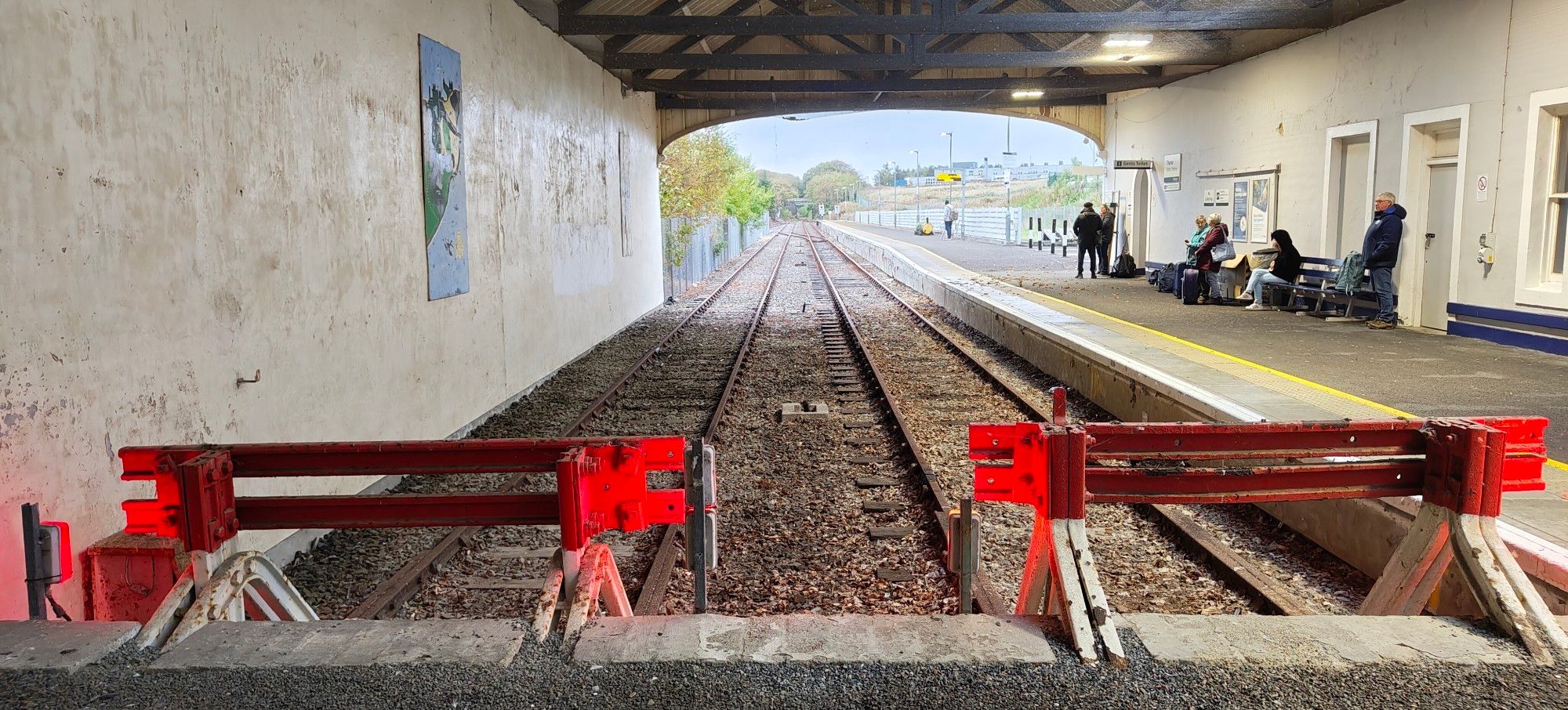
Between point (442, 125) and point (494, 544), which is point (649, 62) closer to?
point (442, 125)

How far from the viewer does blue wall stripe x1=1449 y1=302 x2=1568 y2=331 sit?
9.86m

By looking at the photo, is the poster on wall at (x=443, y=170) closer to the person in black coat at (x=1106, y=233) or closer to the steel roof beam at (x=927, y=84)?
the steel roof beam at (x=927, y=84)

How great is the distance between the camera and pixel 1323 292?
13.5 m

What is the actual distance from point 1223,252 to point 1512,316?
5863mm

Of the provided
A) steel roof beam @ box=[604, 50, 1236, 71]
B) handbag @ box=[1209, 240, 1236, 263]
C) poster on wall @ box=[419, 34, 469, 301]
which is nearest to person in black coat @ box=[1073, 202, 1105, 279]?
handbag @ box=[1209, 240, 1236, 263]

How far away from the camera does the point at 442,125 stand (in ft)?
27.4

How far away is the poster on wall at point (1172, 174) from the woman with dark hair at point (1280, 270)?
16.7ft

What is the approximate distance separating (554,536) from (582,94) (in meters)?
9.26

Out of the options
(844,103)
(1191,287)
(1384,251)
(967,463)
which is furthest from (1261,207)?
(967,463)

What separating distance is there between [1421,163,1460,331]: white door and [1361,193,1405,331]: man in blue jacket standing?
1.02 ft

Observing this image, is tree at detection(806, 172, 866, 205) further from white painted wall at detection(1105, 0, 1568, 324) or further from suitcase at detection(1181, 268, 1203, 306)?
suitcase at detection(1181, 268, 1203, 306)

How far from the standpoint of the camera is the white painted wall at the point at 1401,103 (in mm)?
10398

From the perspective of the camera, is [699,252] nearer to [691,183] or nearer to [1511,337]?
[691,183]

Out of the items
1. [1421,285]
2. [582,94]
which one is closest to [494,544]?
[582,94]
